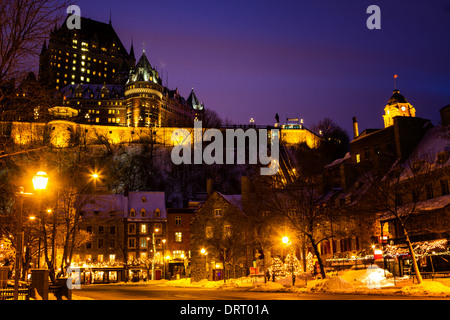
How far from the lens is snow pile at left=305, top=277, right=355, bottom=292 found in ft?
90.3

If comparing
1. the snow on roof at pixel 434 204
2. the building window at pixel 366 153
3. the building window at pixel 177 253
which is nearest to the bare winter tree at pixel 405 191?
the snow on roof at pixel 434 204

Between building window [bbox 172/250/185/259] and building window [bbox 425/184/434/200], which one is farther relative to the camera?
building window [bbox 172/250/185/259]

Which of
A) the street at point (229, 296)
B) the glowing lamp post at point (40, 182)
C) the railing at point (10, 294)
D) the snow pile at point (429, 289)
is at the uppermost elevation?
the glowing lamp post at point (40, 182)

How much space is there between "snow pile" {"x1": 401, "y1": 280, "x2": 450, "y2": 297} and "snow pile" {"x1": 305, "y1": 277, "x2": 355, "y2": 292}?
4328 millimetres

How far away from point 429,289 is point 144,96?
162 metres

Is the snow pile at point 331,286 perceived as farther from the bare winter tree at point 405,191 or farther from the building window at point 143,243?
the building window at point 143,243

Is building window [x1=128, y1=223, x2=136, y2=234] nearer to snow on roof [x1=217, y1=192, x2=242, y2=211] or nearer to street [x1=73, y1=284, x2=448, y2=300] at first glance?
snow on roof [x1=217, y1=192, x2=242, y2=211]

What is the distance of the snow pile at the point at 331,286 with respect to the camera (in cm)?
2753

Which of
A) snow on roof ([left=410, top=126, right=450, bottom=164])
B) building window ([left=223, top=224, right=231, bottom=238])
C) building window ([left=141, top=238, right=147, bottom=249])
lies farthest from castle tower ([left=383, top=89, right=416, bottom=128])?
building window ([left=141, top=238, right=147, bottom=249])

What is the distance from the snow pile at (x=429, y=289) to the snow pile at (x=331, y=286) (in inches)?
170

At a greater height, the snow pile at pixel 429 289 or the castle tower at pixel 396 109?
the castle tower at pixel 396 109

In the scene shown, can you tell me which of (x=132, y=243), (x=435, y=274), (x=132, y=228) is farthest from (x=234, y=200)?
(x=435, y=274)

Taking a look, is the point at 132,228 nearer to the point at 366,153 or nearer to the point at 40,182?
the point at 366,153
